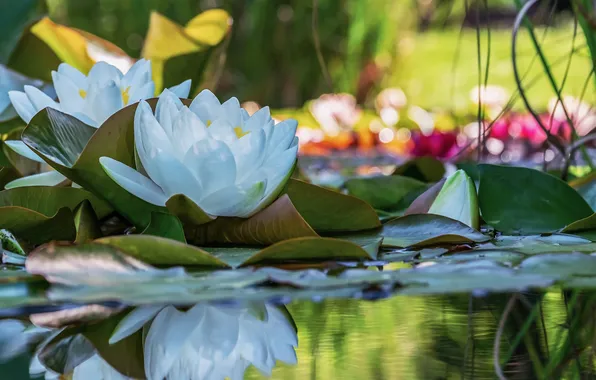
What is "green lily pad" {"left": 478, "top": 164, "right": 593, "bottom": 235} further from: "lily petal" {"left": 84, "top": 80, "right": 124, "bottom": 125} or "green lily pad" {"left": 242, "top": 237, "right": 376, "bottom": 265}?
"lily petal" {"left": 84, "top": 80, "right": 124, "bottom": 125}

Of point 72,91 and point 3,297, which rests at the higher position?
point 72,91

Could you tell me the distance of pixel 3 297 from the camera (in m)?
0.52

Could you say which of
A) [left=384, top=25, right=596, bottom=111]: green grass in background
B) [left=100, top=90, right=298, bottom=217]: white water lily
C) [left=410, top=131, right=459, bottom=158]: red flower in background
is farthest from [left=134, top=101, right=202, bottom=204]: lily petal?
[left=384, top=25, right=596, bottom=111]: green grass in background

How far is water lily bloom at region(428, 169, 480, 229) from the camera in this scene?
74 centimetres

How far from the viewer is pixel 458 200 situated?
0.74 meters

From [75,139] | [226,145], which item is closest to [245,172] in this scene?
[226,145]

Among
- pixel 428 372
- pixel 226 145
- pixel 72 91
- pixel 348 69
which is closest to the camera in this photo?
pixel 428 372

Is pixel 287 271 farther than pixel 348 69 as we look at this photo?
No

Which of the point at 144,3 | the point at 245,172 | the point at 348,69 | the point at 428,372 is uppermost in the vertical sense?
the point at 144,3

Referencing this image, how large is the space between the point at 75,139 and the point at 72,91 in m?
0.06

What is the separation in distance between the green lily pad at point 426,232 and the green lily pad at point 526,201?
8cm

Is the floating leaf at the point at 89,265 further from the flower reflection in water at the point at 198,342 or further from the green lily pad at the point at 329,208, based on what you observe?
the green lily pad at the point at 329,208

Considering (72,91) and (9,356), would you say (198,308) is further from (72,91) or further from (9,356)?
(72,91)

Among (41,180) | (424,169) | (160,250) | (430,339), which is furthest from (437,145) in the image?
(430,339)
